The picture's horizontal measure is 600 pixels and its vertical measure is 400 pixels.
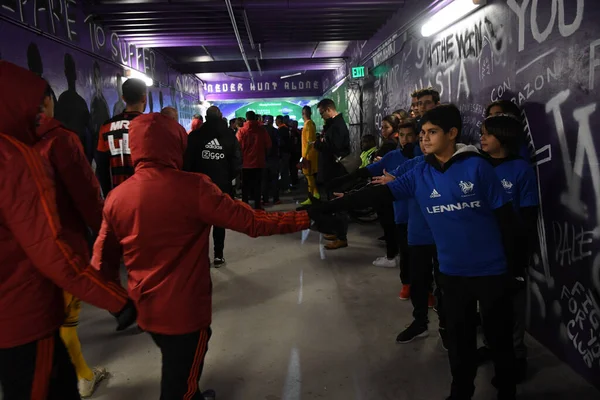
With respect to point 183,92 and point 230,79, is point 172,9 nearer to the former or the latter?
point 183,92

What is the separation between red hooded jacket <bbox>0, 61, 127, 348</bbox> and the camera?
1413 millimetres

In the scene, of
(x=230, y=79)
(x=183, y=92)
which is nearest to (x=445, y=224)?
(x=183, y=92)

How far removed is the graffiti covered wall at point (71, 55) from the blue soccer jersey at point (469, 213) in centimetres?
453

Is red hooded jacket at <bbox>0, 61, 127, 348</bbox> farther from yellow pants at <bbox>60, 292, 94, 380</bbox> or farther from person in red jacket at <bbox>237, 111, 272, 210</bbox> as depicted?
person in red jacket at <bbox>237, 111, 272, 210</bbox>

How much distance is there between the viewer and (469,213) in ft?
7.21

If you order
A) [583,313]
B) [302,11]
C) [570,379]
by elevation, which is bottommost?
[570,379]

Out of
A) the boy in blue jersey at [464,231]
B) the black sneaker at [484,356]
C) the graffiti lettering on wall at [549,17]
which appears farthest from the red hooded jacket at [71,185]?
the graffiti lettering on wall at [549,17]

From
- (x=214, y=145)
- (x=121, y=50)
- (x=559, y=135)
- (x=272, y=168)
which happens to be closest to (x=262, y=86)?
(x=272, y=168)

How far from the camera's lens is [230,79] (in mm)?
19469

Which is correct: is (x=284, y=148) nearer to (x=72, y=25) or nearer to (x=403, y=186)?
(x=72, y=25)

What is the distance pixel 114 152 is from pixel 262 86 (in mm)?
16524

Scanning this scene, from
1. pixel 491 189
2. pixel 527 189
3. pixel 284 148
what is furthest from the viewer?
pixel 284 148

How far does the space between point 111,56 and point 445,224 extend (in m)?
7.32

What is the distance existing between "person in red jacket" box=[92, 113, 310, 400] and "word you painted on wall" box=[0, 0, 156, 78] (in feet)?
12.5
